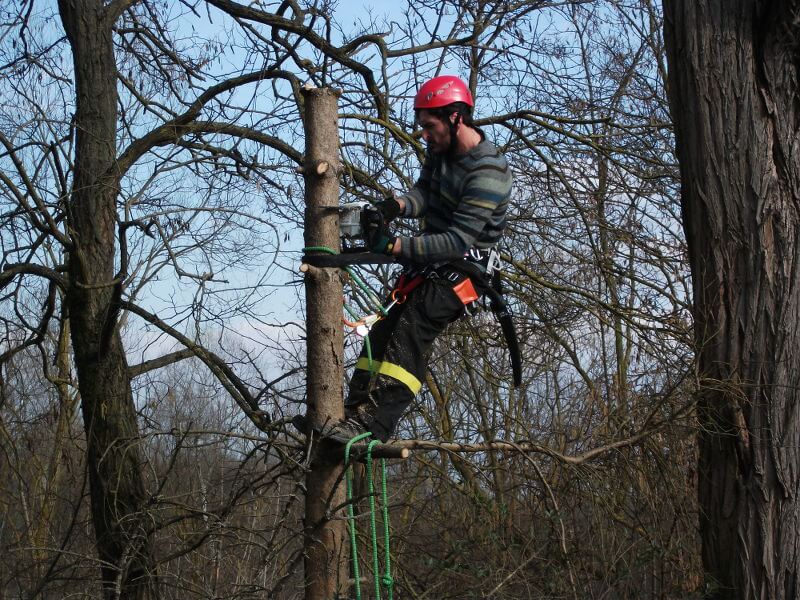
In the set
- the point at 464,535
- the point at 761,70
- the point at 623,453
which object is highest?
the point at 761,70

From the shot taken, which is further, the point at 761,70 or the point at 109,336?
the point at 109,336

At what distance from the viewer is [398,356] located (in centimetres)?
390

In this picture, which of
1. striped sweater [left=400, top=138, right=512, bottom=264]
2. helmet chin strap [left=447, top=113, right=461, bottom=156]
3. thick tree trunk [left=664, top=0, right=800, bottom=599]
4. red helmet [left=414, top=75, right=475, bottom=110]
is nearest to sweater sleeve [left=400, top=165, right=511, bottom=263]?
striped sweater [left=400, top=138, right=512, bottom=264]

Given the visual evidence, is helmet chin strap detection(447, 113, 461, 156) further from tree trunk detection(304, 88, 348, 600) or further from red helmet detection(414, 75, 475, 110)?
tree trunk detection(304, 88, 348, 600)

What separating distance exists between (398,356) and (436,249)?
0.49m

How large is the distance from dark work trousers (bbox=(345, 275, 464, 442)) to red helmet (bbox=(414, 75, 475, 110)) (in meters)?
0.79

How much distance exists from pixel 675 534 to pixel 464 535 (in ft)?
4.47

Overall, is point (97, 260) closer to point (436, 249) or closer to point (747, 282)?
point (436, 249)

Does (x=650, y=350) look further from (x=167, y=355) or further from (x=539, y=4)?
(x=167, y=355)

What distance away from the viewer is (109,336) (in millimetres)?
6988

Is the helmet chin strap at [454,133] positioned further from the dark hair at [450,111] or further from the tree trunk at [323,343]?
the tree trunk at [323,343]

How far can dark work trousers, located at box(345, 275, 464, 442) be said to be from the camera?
12.4 ft

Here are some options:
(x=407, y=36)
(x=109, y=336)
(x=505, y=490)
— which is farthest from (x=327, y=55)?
(x=505, y=490)

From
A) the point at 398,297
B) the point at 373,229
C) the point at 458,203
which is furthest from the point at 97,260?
the point at 373,229
